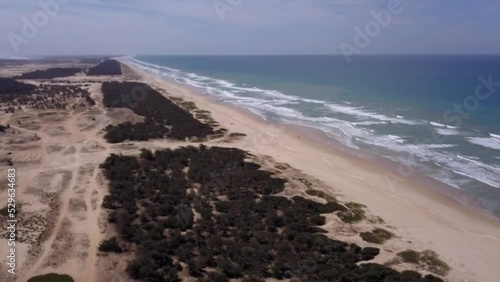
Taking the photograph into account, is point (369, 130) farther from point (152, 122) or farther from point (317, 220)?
point (317, 220)

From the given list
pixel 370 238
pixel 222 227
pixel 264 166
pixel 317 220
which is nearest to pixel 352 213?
pixel 317 220

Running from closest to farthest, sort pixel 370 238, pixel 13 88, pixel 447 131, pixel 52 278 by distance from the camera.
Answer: pixel 52 278, pixel 370 238, pixel 447 131, pixel 13 88

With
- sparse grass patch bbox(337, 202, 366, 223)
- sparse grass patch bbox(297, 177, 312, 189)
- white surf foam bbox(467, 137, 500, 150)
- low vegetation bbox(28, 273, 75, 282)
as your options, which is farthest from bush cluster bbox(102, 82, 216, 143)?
white surf foam bbox(467, 137, 500, 150)

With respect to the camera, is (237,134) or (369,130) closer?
(237,134)

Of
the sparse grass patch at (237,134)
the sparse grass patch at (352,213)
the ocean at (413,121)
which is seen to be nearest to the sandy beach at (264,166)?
the sparse grass patch at (352,213)

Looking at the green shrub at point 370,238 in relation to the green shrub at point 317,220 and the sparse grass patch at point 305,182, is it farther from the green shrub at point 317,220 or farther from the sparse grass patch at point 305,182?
the sparse grass patch at point 305,182

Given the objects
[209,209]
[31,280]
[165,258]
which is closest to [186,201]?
[209,209]
